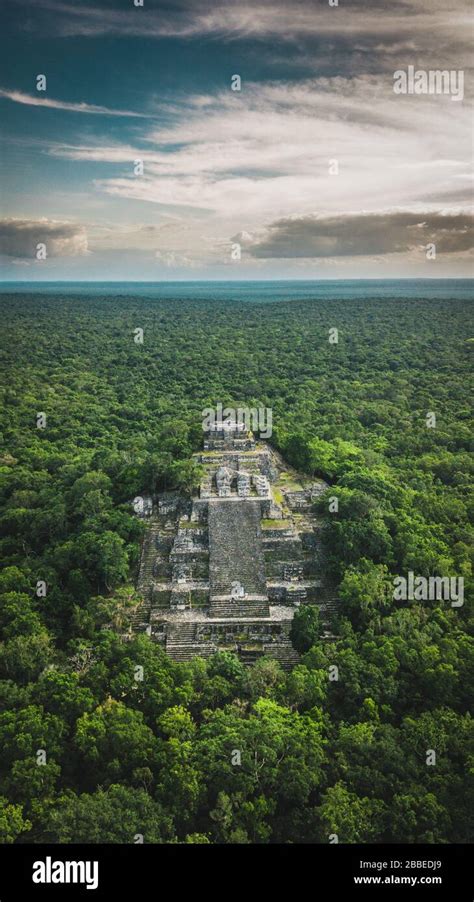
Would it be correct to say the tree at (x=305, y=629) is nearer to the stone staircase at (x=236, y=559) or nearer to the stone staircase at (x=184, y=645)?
the stone staircase at (x=236, y=559)

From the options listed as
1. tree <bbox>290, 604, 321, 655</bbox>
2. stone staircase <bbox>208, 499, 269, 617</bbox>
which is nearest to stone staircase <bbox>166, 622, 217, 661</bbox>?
stone staircase <bbox>208, 499, 269, 617</bbox>

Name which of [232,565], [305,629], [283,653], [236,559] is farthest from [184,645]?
[305,629]

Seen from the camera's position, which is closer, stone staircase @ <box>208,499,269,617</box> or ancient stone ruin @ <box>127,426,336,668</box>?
ancient stone ruin @ <box>127,426,336,668</box>

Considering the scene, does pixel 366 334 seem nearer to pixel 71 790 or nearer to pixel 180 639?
pixel 180 639

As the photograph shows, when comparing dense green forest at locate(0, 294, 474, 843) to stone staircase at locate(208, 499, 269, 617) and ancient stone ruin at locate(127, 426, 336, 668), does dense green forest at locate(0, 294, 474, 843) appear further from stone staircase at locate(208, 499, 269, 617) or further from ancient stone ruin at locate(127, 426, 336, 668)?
stone staircase at locate(208, 499, 269, 617)
